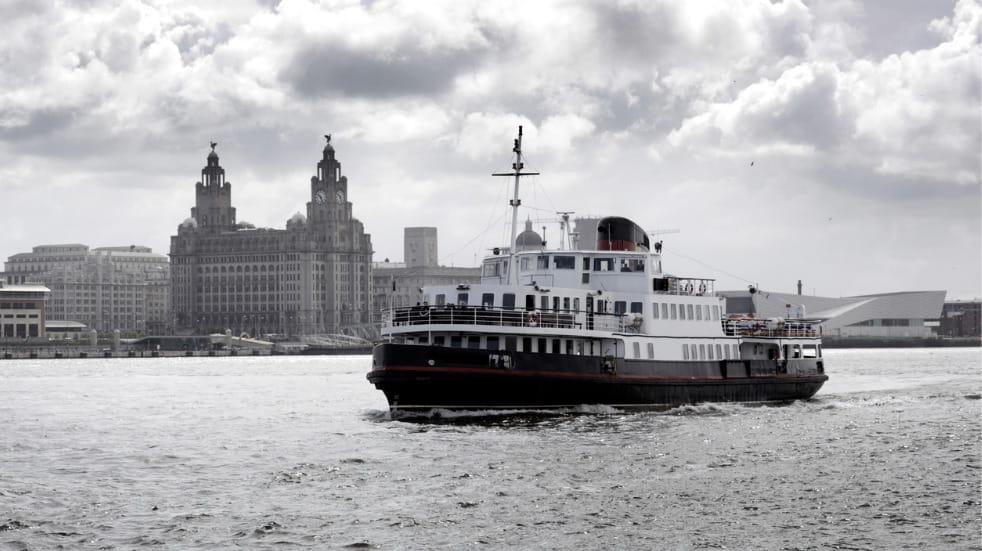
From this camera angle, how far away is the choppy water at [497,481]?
29.9m

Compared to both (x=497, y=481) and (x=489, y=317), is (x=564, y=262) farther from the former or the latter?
(x=497, y=481)

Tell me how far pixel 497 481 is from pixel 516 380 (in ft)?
53.0

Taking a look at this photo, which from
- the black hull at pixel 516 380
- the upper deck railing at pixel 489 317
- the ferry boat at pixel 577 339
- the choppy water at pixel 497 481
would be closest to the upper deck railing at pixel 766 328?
the ferry boat at pixel 577 339

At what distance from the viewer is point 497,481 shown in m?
37.0

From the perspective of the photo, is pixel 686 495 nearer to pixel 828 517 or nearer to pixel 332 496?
pixel 828 517

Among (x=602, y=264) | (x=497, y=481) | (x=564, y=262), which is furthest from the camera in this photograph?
(x=602, y=264)

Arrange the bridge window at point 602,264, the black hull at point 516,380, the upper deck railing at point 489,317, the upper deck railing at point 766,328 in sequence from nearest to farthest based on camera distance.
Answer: the black hull at point 516,380, the upper deck railing at point 489,317, the bridge window at point 602,264, the upper deck railing at point 766,328

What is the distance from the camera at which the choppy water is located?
2986 centimetres

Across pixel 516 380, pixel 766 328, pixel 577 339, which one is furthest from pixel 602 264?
pixel 766 328

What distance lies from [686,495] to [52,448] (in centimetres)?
2447

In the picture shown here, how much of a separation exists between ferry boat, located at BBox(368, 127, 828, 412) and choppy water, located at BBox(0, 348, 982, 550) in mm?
1469

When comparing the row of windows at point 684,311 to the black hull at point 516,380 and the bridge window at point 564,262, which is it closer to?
the black hull at point 516,380

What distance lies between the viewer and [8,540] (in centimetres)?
2920

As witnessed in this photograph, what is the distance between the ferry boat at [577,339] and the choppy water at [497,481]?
1.47 metres
